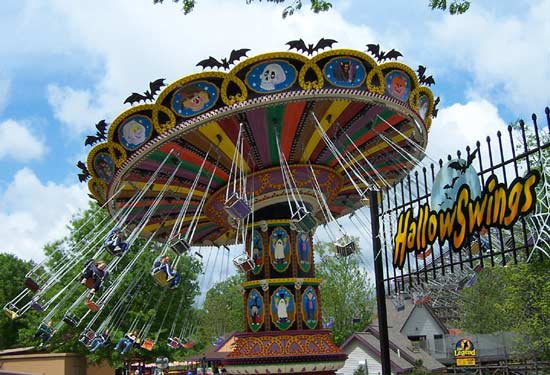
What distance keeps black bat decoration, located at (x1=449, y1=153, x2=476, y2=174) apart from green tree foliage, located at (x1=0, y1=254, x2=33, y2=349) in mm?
40569

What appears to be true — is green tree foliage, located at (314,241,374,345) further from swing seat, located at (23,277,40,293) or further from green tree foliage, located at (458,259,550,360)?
swing seat, located at (23,277,40,293)

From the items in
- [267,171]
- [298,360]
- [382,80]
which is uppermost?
[382,80]

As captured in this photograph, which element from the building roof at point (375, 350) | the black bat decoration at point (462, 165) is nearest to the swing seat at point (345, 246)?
the black bat decoration at point (462, 165)

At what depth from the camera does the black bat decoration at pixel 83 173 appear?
15.2 metres

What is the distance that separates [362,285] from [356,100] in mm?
26278

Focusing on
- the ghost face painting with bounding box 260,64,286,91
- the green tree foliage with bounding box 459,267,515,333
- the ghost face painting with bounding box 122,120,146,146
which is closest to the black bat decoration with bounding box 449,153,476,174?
the ghost face painting with bounding box 260,64,286,91

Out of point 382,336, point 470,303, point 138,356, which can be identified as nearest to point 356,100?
point 382,336

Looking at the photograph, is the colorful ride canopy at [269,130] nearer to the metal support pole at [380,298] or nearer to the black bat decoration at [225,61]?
the black bat decoration at [225,61]

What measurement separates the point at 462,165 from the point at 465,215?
33.1 inches

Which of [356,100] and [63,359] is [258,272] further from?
[63,359]

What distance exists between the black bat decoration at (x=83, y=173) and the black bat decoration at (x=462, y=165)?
9297mm

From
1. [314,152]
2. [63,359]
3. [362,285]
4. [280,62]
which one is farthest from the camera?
[362,285]

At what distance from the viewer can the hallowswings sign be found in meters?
8.09

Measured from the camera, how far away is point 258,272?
15.1 m
